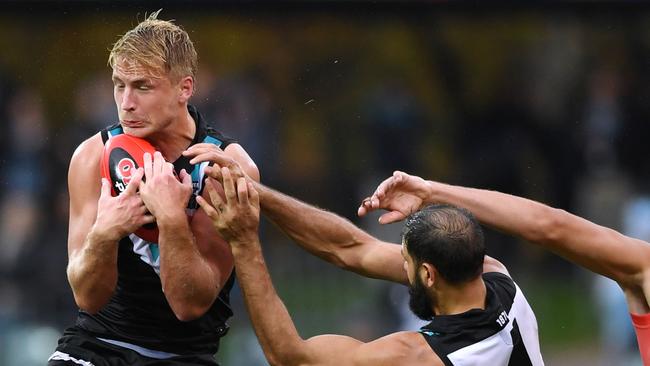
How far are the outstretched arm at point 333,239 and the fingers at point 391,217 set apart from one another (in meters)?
0.23

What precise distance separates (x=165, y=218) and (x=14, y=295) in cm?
876

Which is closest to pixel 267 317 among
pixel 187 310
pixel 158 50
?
pixel 187 310

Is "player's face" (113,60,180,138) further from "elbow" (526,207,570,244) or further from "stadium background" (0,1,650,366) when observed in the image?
"stadium background" (0,1,650,366)

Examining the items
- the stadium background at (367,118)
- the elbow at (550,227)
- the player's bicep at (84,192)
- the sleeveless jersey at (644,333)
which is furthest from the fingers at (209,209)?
the stadium background at (367,118)

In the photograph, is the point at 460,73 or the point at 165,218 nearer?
the point at 165,218

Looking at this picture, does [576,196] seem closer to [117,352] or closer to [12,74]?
[12,74]

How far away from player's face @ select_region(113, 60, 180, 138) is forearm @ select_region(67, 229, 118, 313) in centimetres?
53

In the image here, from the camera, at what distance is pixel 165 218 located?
212 inches

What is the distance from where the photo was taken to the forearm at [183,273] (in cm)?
544

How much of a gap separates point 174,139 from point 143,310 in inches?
31.0

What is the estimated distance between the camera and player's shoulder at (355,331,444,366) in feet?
17.6

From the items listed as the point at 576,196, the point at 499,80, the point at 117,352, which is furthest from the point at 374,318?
the point at 117,352

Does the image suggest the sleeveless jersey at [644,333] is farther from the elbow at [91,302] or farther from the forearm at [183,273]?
the elbow at [91,302]

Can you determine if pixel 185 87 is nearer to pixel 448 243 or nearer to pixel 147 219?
pixel 147 219
